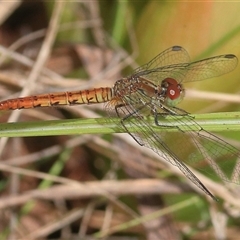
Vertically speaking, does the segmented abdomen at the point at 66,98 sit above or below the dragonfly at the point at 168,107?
above

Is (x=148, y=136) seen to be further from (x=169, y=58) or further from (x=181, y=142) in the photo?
(x=169, y=58)

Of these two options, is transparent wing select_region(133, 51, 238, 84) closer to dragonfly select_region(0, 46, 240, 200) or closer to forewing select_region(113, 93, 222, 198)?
dragonfly select_region(0, 46, 240, 200)

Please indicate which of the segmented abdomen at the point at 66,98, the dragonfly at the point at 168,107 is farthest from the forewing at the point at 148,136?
the segmented abdomen at the point at 66,98

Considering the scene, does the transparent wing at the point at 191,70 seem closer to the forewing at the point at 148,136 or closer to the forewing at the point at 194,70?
the forewing at the point at 194,70

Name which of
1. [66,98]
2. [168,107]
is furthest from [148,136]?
[66,98]

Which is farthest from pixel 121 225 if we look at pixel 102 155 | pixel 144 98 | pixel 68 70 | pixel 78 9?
pixel 78 9

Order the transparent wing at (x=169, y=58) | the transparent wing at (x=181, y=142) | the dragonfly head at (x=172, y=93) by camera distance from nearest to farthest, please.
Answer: the transparent wing at (x=181, y=142), the dragonfly head at (x=172, y=93), the transparent wing at (x=169, y=58)

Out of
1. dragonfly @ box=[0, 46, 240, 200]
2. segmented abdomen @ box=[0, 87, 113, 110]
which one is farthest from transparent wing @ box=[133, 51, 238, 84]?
segmented abdomen @ box=[0, 87, 113, 110]

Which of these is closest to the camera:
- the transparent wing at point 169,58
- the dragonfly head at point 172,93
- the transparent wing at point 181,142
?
the transparent wing at point 181,142

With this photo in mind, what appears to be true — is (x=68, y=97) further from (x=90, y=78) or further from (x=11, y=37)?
(x=11, y=37)
